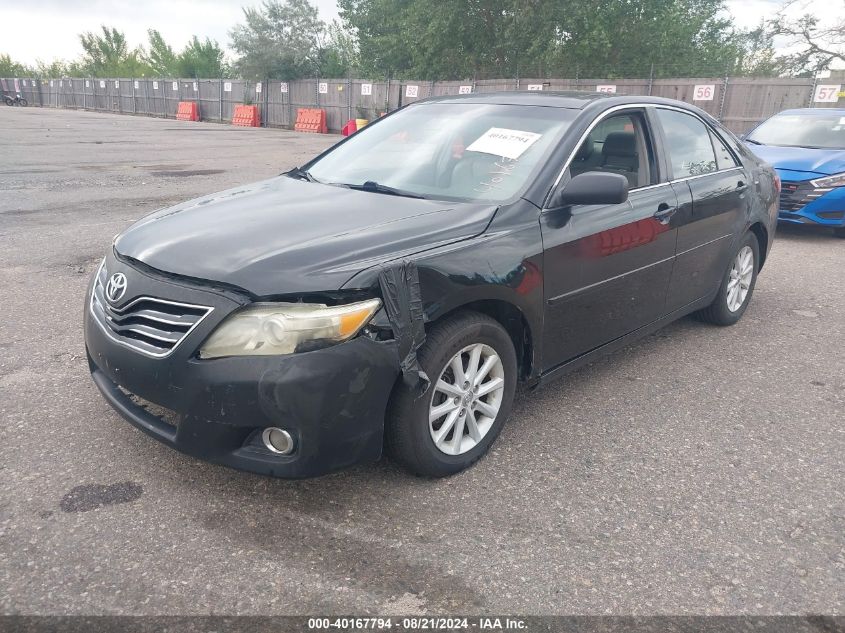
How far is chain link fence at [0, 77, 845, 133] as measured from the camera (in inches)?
738

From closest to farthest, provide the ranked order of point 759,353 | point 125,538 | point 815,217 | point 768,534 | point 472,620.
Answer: point 472,620, point 125,538, point 768,534, point 759,353, point 815,217

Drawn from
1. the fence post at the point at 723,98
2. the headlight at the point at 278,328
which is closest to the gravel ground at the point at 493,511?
the headlight at the point at 278,328

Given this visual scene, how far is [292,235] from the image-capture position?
279 cm

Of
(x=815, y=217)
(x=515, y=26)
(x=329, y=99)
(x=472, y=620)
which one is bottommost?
(x=472, y=620)

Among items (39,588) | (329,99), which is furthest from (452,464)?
(329,99)

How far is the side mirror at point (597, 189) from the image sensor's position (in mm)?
3154

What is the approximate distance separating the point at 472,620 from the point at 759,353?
3.35 metres

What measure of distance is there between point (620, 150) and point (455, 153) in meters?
1.01

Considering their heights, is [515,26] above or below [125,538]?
above

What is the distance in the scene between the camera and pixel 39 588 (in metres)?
2.23

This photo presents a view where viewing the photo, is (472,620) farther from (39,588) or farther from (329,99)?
(329,99)

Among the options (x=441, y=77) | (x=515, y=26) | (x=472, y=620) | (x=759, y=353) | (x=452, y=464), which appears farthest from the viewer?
(x=441, y=77)

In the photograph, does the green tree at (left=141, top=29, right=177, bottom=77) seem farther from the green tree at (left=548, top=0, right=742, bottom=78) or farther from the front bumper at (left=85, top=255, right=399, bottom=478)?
the front bumper at (left=85, top=255, right=399, bottom=478)

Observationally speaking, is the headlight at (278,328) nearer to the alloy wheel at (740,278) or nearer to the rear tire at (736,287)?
the rear tire at (736,287)
